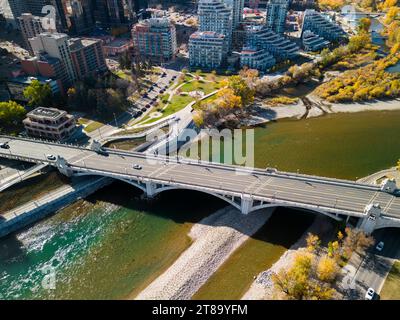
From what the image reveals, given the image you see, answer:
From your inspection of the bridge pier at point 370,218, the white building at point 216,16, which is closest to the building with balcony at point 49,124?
the bridge pier at point 370,218

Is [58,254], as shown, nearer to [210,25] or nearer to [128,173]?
[128,173]

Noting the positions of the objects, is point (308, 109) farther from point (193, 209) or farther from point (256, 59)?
point (193, 209)

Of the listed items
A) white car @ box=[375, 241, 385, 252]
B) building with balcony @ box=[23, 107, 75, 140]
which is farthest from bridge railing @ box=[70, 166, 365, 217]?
building with balcony @ box=[23, 107, 75, 140]

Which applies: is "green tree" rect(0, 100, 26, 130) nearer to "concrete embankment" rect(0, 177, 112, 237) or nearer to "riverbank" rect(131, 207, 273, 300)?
"concrete embankment" rect(0, 177, 112, 237)

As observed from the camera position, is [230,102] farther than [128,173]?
Yes

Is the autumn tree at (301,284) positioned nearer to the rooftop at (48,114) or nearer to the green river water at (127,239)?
the green river water at (127,239)

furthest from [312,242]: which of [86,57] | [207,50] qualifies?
[86,57]

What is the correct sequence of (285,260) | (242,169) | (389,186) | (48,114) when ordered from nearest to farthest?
1. (285,260)
2. (389,186)
3. (242,169)
4. (48,114)
